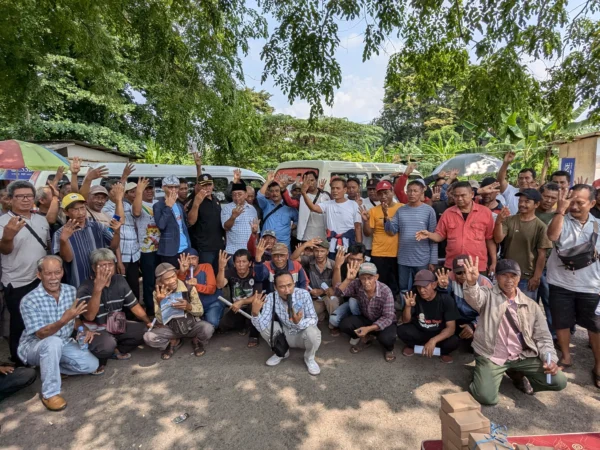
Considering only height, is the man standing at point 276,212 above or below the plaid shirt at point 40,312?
above

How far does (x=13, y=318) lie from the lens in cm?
368

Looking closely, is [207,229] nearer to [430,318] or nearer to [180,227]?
[180,227]

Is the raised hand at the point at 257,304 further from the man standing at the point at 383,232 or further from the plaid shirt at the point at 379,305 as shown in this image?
the man standing at the point at 383,232

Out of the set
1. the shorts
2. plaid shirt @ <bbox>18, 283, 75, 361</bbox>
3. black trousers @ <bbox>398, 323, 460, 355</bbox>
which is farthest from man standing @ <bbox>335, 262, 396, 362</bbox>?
plaid shirt @ <bbox>18, 283, 75, 361</bbox>

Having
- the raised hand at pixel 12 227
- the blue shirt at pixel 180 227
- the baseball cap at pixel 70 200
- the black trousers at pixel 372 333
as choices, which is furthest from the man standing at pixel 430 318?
the raised hand at pixel 12 227

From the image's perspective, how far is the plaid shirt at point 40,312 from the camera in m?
3.29

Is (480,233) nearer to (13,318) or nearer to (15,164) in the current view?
(13,318)

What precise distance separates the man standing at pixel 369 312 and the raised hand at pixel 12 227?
3259 mm

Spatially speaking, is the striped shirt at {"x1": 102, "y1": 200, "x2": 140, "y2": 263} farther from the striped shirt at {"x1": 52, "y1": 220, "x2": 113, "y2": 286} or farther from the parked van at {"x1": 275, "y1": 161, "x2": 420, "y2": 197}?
the parked van at {"x1": 275, "y1": 161, "x2": 420, "y2": 197}

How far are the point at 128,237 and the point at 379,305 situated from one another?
3180 millimetres

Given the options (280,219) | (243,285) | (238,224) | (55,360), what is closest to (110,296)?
(55,360)

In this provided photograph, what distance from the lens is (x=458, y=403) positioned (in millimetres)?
2119

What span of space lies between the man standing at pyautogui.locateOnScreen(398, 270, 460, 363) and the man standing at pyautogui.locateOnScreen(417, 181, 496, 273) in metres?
0.48

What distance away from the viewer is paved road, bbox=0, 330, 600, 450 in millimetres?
2869
